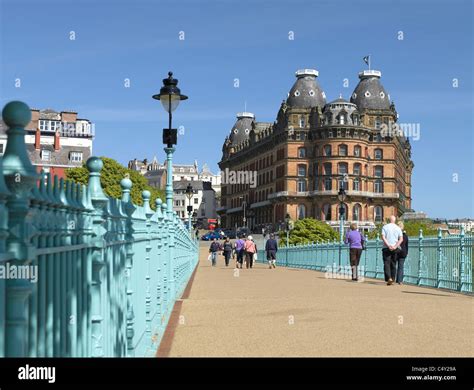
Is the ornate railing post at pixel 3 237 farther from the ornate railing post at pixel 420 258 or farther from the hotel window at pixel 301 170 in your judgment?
the hotel window at pixel 301 170

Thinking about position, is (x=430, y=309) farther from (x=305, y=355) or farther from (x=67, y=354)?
(x=67, y=354)

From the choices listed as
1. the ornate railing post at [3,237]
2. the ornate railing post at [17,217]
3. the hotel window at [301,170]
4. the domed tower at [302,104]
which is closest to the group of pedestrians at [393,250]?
the ornate railing post at [17,217]

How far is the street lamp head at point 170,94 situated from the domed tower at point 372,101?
104 m

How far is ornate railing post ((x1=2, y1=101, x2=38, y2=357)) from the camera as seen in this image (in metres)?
2.64

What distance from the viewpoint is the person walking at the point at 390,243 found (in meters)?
19.8

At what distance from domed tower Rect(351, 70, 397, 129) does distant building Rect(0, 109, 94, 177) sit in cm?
4040

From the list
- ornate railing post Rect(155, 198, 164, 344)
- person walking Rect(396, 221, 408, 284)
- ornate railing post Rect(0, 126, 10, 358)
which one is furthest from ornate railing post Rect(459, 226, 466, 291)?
ornate railing post Rect(0, 126, 10, 358)

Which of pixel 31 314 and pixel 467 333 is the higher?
pixel 31 314

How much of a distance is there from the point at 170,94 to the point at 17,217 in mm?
13349

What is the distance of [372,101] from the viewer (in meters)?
124

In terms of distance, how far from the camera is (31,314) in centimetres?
297

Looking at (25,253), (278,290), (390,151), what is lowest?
(278,290)
